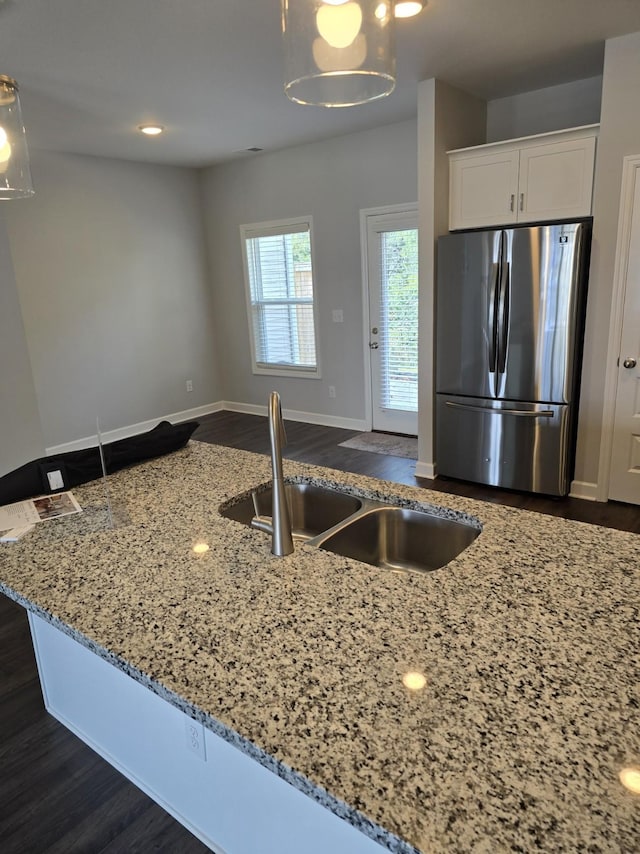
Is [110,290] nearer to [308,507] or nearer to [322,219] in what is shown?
[322,219]

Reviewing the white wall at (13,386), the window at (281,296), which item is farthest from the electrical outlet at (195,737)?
the window at (281,296)

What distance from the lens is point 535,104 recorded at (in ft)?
13.1

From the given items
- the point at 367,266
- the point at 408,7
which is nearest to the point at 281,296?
the point at 367,266

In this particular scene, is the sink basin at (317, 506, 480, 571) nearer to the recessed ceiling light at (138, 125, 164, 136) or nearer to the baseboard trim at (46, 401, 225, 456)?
the baseboard trim at (46, 401, 225, 456)

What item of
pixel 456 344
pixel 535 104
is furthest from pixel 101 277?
pixel 535 104

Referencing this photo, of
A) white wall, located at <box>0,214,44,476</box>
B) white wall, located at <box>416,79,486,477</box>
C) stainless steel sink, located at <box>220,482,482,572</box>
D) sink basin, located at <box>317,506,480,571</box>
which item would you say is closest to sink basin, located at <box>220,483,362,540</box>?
stainless steel sink, located at <box>220,482,482,572</box>

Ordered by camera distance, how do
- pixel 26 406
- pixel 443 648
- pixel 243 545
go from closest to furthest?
pixel 443 648, pixel 243 545, pixel 26 406

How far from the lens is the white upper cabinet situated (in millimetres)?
3387

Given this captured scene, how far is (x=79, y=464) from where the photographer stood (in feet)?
6.48

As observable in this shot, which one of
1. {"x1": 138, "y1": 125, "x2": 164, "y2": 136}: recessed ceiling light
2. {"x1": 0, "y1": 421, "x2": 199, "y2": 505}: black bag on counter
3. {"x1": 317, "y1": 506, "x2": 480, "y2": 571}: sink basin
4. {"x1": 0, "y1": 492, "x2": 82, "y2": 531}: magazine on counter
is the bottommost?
{"x1": 317, "y1": 506, "x2": 480, "y2": 571}: sink basin

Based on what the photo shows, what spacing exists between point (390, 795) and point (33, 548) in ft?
3.88

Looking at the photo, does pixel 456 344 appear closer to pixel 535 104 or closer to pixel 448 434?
pixel 448 434

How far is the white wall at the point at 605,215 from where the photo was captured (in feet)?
10.2

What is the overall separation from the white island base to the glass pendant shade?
148 cm
